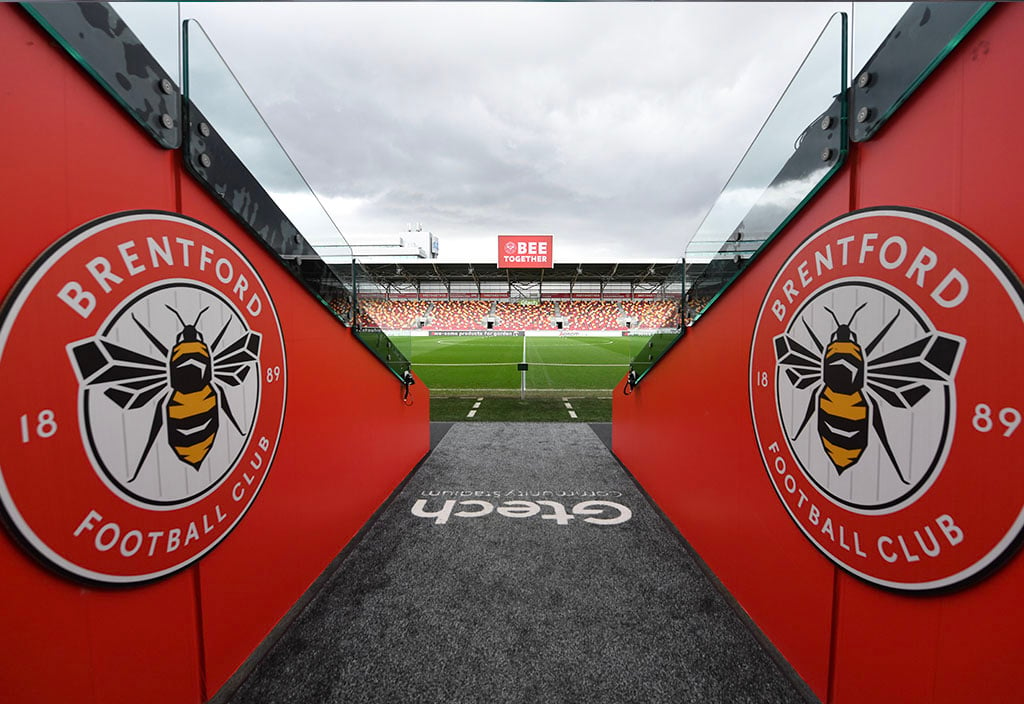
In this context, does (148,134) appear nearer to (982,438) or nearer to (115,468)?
(115,468)

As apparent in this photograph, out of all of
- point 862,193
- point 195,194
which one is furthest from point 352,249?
point 862,193

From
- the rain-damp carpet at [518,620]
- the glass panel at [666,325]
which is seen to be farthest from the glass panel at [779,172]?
the rain-damp carpet at [518,620]

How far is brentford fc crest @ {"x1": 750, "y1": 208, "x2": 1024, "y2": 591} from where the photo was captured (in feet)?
3.80

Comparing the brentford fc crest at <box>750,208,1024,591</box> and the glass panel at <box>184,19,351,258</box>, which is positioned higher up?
the glass panel at <box>184,19,351,258</box>

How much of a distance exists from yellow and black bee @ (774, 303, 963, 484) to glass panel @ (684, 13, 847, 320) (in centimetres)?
72

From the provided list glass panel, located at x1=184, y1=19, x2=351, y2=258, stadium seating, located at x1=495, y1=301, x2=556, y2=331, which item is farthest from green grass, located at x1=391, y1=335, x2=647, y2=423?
stadium seating, located at x1=495, y1=301, x2=556, y2=331

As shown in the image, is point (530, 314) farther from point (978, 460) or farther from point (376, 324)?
point (978, 460)

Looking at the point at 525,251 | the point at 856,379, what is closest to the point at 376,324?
the point at 856,379

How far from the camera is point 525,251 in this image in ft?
109

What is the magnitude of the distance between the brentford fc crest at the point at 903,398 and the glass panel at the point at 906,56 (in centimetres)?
40

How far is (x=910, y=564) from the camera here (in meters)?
1.38

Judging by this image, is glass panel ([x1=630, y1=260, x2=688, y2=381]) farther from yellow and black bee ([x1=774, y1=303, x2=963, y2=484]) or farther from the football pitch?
the football pitch

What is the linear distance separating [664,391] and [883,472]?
2.47 m

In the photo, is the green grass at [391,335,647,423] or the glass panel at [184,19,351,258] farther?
the green grass at [391,335,647,423]
